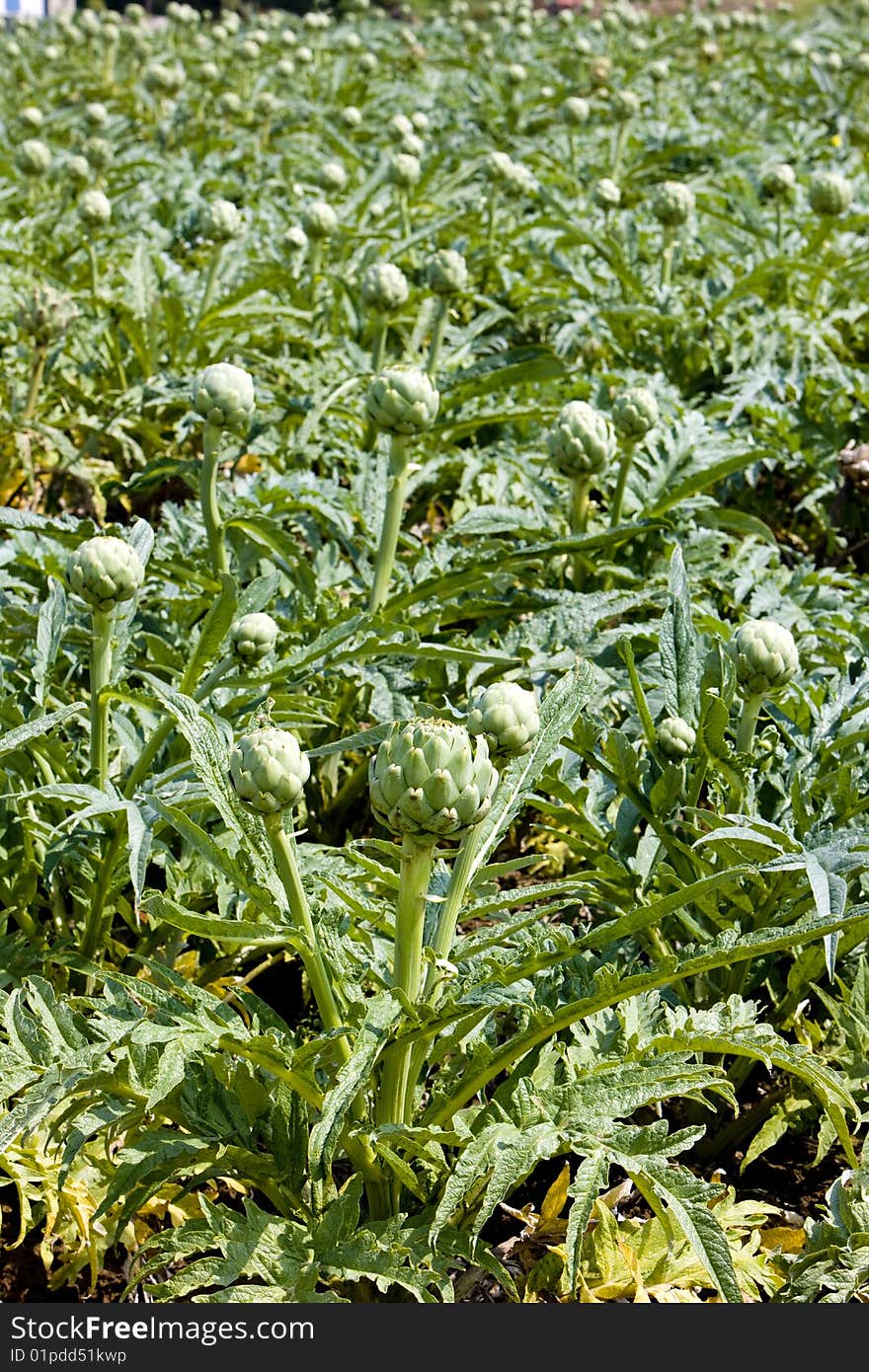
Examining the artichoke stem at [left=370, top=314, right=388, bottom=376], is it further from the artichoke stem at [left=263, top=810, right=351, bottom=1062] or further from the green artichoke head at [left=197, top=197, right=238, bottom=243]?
the artichoke stem at [left=263, top=810, right=351, bottom=1062]

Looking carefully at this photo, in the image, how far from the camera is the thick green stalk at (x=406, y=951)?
1449mm

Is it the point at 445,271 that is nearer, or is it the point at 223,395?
the point at 223,395

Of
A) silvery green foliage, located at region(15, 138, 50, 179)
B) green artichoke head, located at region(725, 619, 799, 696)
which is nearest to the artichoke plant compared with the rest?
green artichoke head, located at region(725, 619, 799, 696)

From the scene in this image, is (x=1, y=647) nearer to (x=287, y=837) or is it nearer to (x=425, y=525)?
(x=287, y=837)

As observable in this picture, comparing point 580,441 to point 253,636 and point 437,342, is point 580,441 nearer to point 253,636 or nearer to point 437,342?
point 253,636

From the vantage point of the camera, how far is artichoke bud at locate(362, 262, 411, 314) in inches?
115

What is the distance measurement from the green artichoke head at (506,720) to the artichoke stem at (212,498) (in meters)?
0.83

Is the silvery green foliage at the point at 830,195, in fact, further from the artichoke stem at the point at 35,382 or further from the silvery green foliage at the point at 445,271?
the artichoke stem at the point at 35,382

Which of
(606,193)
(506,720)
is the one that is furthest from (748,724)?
(606,193)

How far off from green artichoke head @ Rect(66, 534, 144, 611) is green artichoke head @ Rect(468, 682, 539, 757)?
51cm

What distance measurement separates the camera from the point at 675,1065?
59.4 inches

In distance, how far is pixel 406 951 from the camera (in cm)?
Result: 151

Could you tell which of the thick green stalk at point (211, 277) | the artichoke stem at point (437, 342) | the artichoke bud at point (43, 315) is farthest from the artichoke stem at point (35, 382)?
the artichoke stem at point (437, 342)

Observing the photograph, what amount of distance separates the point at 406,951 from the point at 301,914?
0.39 feet
